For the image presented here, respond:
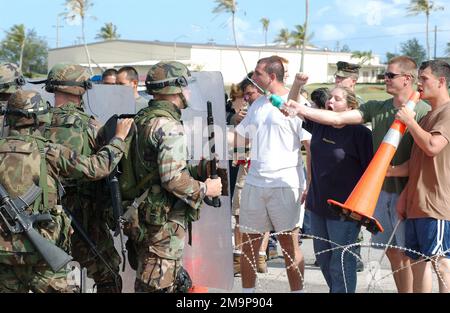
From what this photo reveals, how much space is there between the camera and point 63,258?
4531mm

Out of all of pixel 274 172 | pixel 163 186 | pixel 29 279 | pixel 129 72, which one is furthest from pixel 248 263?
pixel 129 72

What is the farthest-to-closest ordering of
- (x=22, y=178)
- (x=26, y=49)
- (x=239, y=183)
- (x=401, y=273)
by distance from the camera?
1. (x=26, y=49)
2. (x=239, y=183)
3. (x=401, y=273)
4. (x=22, y=178)

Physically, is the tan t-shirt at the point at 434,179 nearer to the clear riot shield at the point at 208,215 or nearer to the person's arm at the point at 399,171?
the person's arm at the point at 399,171

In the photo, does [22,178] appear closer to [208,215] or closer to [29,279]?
[29,279]

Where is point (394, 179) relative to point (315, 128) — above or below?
below

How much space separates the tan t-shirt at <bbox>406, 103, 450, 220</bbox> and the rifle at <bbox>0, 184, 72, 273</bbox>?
2.46 meters

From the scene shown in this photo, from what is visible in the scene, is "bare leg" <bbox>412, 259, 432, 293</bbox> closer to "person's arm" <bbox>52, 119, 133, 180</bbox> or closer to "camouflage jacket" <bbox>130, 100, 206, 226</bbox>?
"camouflage jacket" <bbox>130, 100, 206, 226</bbox>

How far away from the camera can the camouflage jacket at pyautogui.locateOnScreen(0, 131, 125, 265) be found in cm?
451

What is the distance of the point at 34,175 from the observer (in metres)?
4.52

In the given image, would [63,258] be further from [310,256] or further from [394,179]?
[310,256]

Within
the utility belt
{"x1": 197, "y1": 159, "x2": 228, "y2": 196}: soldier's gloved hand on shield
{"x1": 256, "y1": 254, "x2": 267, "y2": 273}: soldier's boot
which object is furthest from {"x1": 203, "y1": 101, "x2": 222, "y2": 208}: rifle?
{"x1": 256, "y1": 254, "x2": 267, "y2": 273}: soldier's boot

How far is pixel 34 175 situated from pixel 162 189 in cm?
89

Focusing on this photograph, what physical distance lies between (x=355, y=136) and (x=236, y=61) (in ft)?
264
